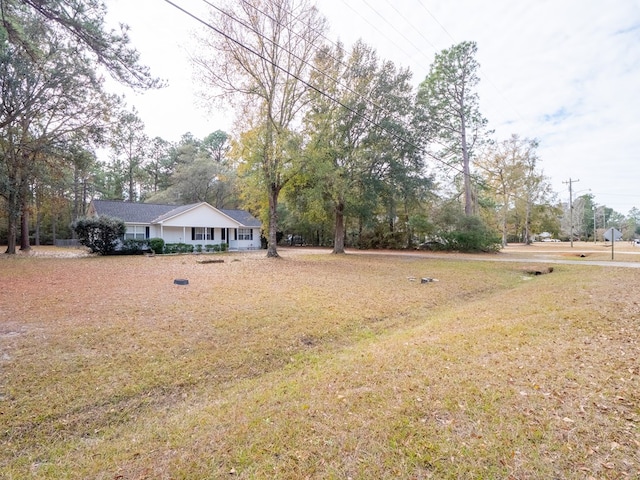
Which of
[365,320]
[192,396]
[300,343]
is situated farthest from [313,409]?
[365,320]

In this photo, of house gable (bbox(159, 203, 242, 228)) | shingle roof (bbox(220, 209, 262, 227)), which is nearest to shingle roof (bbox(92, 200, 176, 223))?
house gable (bbox(159, 203, 242, 228))

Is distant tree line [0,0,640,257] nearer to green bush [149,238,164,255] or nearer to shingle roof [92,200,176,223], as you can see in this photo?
shingle roof [92,200,176,223]

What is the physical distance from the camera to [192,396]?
Answer: 142 inches

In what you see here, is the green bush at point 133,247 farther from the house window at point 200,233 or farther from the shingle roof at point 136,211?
the house window at point 200,233

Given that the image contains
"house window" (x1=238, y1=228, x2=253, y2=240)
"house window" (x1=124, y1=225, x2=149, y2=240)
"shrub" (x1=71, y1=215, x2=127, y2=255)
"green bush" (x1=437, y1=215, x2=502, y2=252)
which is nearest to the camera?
"shrub" (x1=71, y1=215, x2=127, y2=255)

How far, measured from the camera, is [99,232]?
756 inches

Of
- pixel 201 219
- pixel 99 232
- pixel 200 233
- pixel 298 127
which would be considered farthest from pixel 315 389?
pixel 200 233

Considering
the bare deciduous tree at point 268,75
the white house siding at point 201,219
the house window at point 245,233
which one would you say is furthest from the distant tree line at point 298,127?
the house window at point 245,233

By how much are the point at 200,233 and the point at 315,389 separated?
80.4ft

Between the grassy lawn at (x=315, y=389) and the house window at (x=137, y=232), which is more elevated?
the house window at (x=137, y=232)

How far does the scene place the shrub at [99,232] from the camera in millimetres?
18922

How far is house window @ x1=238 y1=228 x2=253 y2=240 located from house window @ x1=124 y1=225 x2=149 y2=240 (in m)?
7.77

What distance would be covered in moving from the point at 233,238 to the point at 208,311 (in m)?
22.4

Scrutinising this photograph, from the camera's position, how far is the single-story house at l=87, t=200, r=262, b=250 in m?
23.8
